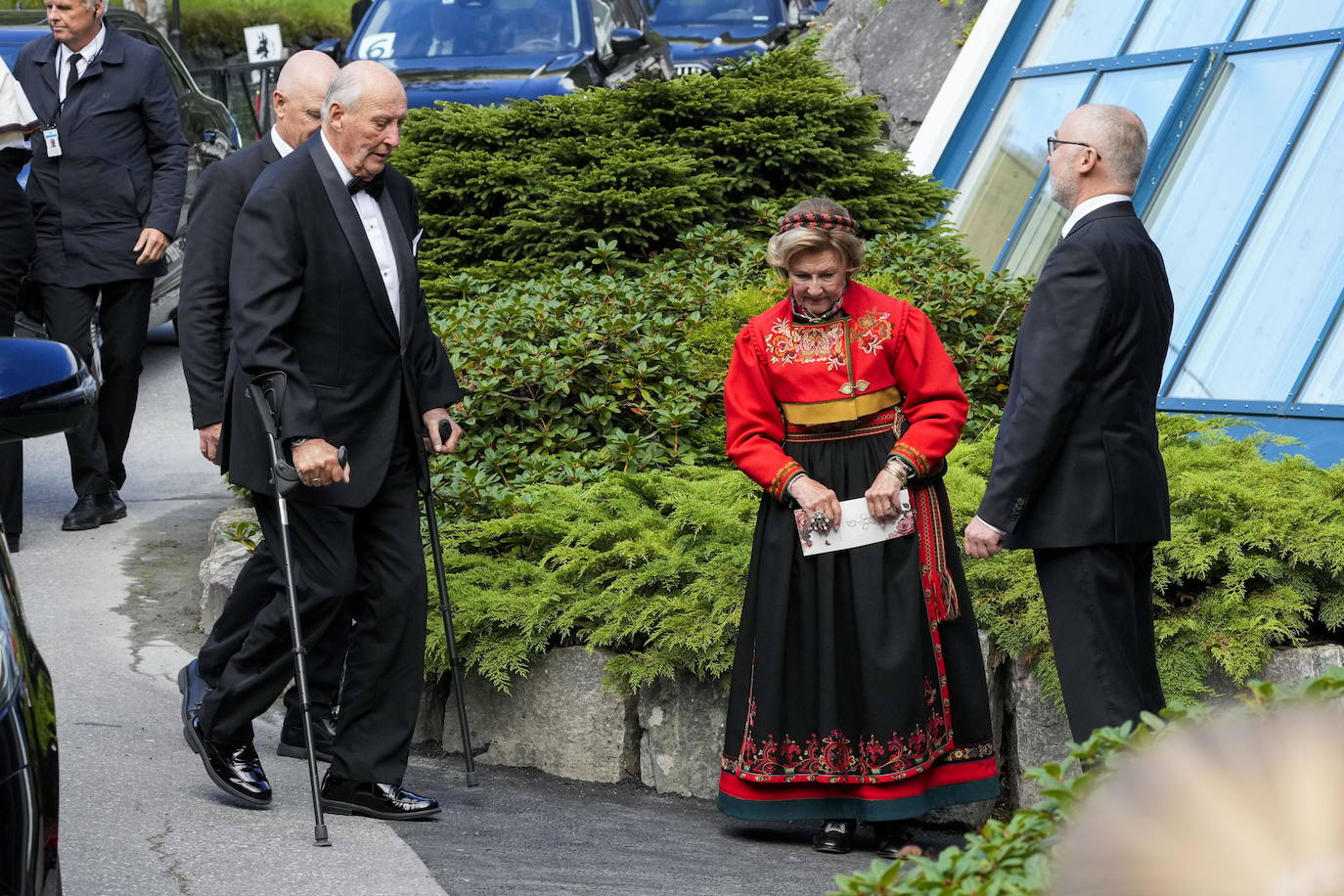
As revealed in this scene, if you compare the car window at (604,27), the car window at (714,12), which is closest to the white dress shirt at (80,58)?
the car window at (604,27)

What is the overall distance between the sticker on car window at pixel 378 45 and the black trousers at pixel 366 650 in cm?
923

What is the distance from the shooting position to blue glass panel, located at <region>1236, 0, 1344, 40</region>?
8250 millimetres

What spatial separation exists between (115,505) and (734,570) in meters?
4.24

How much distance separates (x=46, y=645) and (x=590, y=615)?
7.92 feet

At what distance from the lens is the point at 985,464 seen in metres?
5.98

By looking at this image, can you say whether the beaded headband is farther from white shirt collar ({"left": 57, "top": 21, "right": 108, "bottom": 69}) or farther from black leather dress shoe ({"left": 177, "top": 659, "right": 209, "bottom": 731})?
white shirt collar ({"left": 57, "top": 21, "right": 108, "bottom": 69})

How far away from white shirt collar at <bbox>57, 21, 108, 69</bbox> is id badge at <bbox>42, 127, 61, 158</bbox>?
269mm

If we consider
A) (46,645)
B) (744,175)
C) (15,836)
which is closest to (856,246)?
(15,836)

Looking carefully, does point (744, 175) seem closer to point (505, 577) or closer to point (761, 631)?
point (505, 577)

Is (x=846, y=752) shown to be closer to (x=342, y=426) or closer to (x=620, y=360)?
(x=342, y=426)

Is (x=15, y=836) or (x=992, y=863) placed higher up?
(x=992, y=863)

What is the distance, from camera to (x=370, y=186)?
471 centimetres

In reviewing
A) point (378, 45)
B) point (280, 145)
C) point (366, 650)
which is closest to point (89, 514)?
point (280, 145)

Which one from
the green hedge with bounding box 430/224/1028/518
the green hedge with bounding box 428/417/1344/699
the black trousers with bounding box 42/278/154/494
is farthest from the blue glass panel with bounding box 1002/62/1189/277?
the black trousers with bounding box 42/278/154/494
